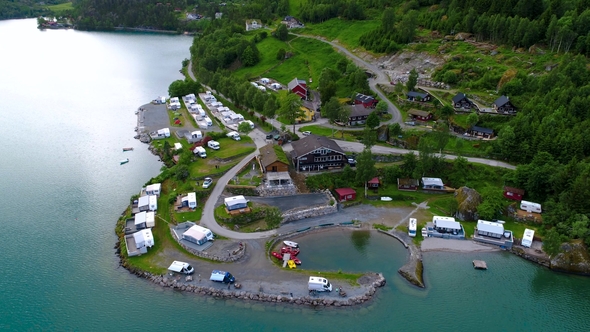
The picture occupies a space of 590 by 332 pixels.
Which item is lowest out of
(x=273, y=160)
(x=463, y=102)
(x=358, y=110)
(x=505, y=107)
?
(x=273, y=160)

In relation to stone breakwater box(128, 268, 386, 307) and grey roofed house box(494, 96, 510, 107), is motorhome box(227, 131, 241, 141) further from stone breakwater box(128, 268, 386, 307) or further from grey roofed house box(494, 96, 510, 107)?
grey roofed house box(494, 96, 510, 107)

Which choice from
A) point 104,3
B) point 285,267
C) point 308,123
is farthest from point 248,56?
point 104,3

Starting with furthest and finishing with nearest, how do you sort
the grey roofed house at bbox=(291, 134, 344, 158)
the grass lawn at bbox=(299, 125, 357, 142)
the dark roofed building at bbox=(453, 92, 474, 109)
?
the dark roofed building at bbox=(453, 92, 474, 109) < the grass lawn at bbox=(299, 125, 357, 142) < the grey roofed house at bbox=(291, 134, 344, 158)

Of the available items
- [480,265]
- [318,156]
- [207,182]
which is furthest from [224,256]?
[480,265]

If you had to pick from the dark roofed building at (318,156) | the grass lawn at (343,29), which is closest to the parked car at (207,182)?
the dark roofed building at (318,156)

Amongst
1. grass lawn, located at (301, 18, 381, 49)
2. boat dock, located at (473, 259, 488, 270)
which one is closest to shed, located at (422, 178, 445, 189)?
boat dock, located at (473, 259, 488, 270)

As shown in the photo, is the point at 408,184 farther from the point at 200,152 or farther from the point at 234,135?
the point at 200,152

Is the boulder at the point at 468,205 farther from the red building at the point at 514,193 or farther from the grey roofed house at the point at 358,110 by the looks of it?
the grey roofed house at the point at 358,110
